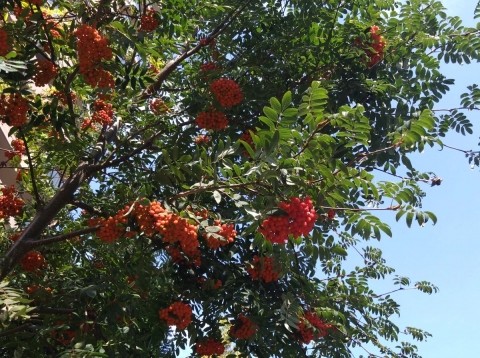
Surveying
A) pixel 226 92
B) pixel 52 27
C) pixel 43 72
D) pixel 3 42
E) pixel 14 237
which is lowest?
pixel 14 237

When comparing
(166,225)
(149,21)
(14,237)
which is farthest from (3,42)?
(14,237)

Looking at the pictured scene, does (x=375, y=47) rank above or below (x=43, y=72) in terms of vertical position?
above

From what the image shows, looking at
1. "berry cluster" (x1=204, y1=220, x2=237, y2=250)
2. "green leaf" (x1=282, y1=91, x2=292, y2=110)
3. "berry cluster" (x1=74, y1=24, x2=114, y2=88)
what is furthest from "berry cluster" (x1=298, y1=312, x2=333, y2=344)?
"berry cluster" (x1=74, y1=24, x2=114, y2=88)

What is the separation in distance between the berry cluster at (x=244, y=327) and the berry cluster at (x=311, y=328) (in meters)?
0.37

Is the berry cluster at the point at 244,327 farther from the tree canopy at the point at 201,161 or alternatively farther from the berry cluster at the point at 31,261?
the berry cluster at the point at 31,261

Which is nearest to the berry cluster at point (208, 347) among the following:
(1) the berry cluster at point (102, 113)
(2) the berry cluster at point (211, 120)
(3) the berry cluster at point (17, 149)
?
(2) the berry cluster at point (211, 120)

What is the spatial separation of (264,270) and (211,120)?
4.27 ft

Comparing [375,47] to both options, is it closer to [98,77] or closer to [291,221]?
[98,77]

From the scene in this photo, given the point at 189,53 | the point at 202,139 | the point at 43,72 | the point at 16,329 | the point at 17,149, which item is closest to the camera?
the point at 16,329

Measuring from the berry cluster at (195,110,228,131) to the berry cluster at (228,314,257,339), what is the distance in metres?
1.55

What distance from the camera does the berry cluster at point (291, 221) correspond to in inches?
125

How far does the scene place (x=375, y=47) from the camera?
5.48 metres

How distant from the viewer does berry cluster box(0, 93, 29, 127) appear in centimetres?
450

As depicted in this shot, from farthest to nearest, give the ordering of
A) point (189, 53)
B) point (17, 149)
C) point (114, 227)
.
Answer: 1. point (17, 149)
2. point (189, 53)
3. point (114, 227)
